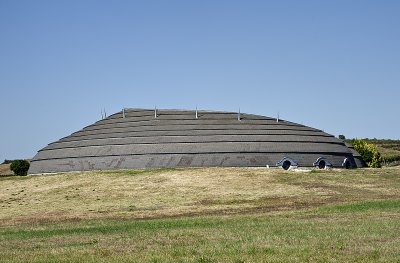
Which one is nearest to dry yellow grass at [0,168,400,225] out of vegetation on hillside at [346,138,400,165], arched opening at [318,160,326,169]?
arched opening at [318,160,326,169]

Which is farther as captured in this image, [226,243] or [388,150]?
[388,150]

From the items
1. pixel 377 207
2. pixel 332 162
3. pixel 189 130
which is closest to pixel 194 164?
pixel 189 130

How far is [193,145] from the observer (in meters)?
87.5

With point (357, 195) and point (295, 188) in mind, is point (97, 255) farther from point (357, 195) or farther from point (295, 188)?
point (295, 188)

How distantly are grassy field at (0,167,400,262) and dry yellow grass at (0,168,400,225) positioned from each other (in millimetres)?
106

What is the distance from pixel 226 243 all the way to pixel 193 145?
65.6m

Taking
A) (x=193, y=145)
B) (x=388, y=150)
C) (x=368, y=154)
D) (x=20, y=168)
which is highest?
(x=388, y=150)

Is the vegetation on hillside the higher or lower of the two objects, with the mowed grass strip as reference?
higher

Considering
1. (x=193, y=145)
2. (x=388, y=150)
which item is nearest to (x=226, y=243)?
(x=193, y=145)

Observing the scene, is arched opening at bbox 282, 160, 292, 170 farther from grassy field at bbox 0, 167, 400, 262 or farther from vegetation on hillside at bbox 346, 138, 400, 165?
vegetation on hillside at bbox 346, 138, 400, 165

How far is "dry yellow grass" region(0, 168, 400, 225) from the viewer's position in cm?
4791

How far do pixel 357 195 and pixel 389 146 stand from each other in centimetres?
12995

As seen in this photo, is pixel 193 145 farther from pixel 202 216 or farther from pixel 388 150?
pixel 388 150

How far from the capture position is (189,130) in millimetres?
92188
